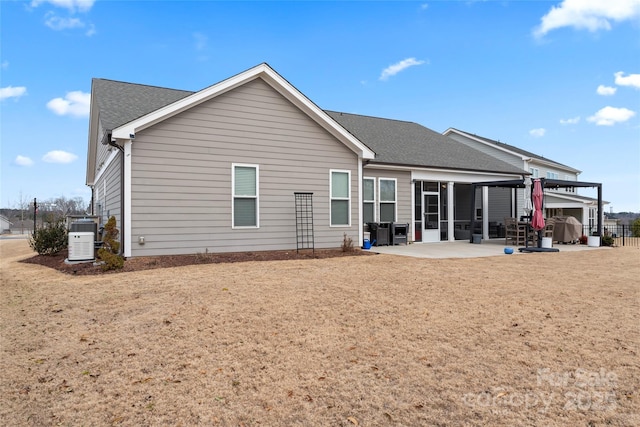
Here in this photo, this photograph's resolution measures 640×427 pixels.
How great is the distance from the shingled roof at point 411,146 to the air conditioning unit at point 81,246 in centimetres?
905

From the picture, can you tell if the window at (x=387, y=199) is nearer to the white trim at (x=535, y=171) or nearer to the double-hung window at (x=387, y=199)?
the double-hung window at (x=387, y=199)

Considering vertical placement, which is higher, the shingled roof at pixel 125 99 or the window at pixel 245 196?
the shingled roof at pixel 125 99

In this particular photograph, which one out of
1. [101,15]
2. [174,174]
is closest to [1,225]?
[101,15]

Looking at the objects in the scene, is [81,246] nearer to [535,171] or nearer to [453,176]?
[453,176]

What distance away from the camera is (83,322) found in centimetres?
464

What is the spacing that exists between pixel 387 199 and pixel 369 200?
0.83 meters

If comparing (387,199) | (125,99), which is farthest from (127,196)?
(387,199)

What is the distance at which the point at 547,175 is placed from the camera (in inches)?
1091

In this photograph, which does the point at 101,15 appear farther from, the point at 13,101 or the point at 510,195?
the point at 510,195

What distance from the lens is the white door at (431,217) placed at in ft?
49.4

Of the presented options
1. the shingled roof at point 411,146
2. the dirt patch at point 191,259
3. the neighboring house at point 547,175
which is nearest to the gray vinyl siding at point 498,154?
the neighboring house at point 547,175

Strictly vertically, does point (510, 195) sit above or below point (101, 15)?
below

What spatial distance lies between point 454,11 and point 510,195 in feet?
34.1

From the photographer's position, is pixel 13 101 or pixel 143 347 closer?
pixel 143 347
